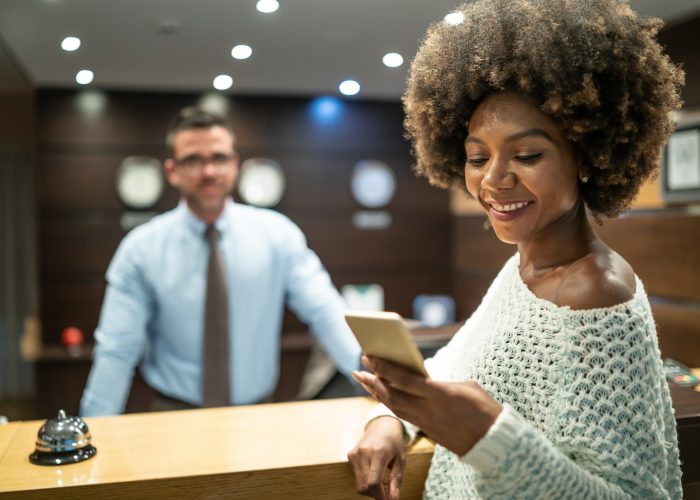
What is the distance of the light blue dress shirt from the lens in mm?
2666

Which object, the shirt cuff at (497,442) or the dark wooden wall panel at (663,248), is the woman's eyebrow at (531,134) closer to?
the shirt cuff at (497,442)

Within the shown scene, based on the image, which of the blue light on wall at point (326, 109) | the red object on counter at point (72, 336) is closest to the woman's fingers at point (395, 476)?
the red object on counter at point (72, 336)

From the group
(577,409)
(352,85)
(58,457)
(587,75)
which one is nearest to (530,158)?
(587,75)

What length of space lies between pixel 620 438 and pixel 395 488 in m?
0.44

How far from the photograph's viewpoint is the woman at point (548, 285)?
96 cm

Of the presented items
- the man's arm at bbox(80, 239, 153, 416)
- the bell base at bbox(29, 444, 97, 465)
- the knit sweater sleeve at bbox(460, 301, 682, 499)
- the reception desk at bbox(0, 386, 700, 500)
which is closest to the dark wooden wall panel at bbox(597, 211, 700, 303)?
the reception desk at bbox(0, 386, 700, 500)

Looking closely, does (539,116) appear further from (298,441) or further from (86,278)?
(86,278)

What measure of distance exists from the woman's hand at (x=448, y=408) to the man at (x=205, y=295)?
1.68m

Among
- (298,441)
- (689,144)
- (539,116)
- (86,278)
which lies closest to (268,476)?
(298,441)

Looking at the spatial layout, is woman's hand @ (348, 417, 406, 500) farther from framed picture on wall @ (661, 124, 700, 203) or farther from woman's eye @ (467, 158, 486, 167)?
framed picture on wall @ (661, 124, 700, 203)

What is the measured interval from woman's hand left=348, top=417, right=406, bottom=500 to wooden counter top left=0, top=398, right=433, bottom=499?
53 millimetres

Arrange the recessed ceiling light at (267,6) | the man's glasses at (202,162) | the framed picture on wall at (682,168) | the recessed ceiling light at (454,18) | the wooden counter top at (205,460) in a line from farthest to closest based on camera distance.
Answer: the framed picture on wall at (682,168), the man's glasses at (202,162), the recessed ceiling light at (267,6), the recessed ceiling light at (454,18), the wooden counter top at (205,460)

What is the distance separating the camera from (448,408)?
952 mm

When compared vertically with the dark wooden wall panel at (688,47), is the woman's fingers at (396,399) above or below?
below
